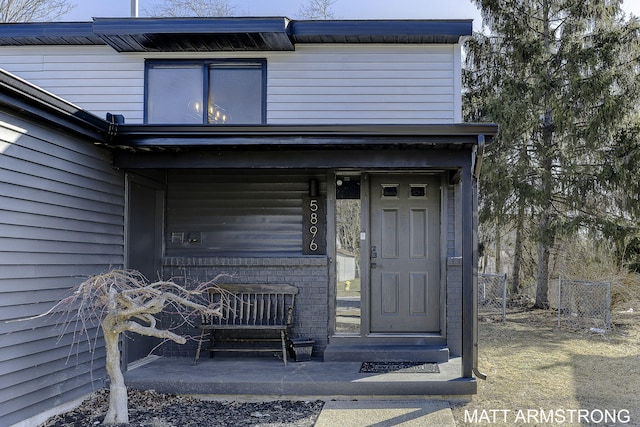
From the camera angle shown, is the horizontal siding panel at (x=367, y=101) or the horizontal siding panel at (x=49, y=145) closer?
the horizontal siding panel at (x=49, y=145)

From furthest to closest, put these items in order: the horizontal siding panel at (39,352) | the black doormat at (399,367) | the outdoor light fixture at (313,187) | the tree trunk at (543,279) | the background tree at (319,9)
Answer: the background tree at (319,9) → the tree trunk at (543,279) → the outdoor light fixture at (313,187) → the black doormat at (399,367) → the horizontal siding panel at (39,352)

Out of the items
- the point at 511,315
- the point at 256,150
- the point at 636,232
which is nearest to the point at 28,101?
the point at 256,150

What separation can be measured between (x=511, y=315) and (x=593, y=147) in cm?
365

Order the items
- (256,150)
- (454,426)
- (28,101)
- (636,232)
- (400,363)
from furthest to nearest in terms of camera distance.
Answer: (636,232) < (400,363) < (256,150) < (454,426) < (28,101)

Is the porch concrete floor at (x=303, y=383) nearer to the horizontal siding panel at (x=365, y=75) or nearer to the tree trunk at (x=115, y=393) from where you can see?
the tree trunk at (x=115, y=393)

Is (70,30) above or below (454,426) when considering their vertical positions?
above

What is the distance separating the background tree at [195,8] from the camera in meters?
15.5

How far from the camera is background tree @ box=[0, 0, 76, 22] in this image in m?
13.1

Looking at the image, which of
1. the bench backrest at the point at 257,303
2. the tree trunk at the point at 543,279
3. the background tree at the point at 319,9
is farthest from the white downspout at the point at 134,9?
the background tree at the point at 319,9

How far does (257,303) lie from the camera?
643cm

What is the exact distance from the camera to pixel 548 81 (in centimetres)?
1092

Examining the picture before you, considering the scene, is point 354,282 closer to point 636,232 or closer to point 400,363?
point 400,363

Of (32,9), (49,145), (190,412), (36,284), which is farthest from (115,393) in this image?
(32,9)

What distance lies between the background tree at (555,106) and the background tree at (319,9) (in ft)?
17.4
